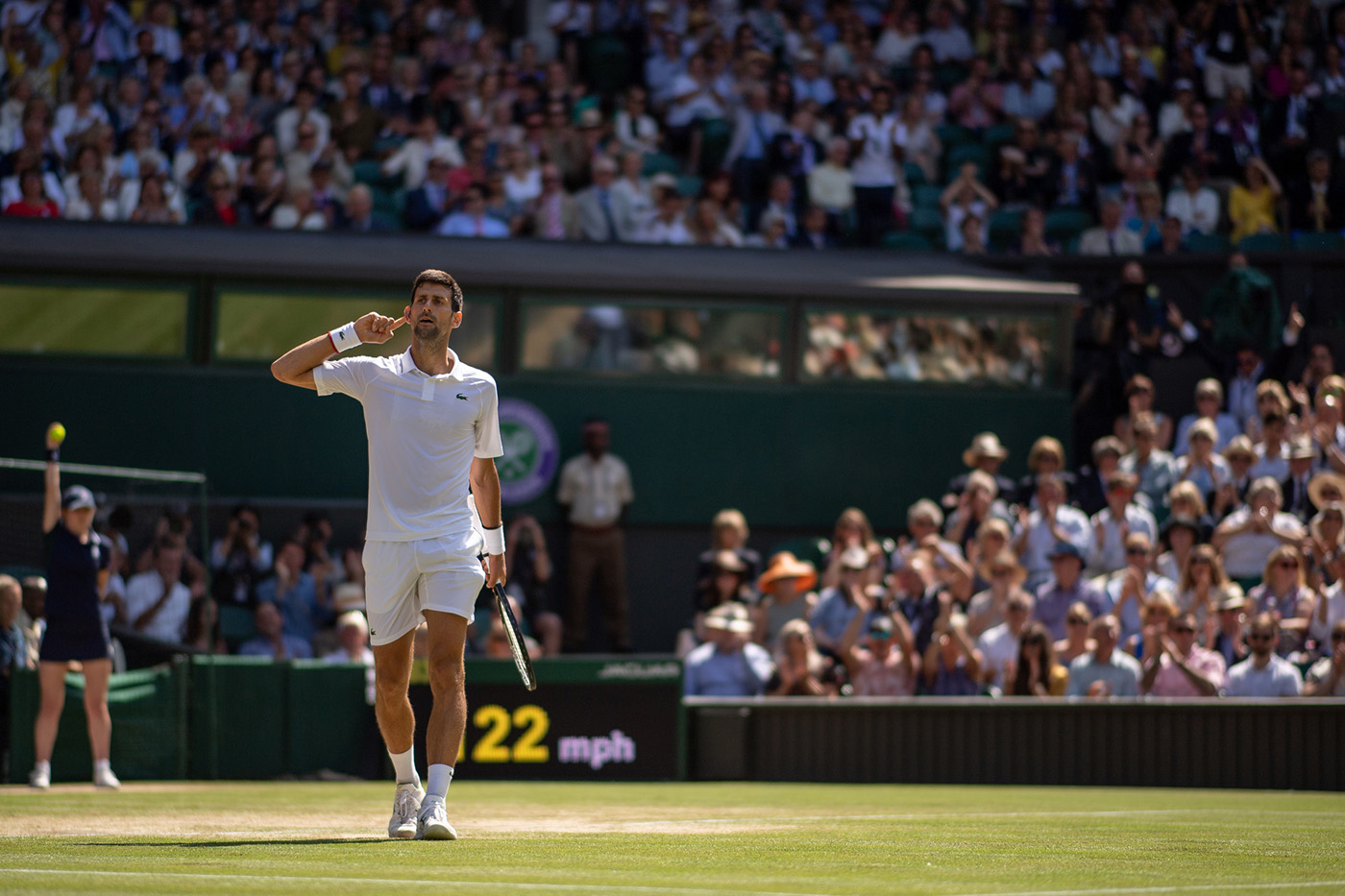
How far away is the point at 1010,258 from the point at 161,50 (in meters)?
9.10

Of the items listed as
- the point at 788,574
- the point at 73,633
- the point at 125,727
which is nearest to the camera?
the point at 73,633

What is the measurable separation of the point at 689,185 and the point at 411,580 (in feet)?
44.4

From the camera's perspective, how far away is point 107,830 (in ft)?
24.8

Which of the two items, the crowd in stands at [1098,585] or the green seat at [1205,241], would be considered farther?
the green seat at [1205,241]

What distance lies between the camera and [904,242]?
20266mm

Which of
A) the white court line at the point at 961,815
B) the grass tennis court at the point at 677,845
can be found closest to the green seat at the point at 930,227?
the grass tennis court at the point at 677,845

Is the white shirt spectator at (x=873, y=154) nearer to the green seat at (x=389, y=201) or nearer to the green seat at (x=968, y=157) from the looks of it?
the green seat at (x=968, y=157)

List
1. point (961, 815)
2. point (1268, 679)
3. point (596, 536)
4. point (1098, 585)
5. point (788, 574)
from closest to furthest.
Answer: point (961, 815)
point (1268, 679)
point (1098, 585)
point (788, 574)
point (596, 536)

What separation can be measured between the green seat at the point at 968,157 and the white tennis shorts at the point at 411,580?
47.0ft

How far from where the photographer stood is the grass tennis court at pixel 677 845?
210 inches

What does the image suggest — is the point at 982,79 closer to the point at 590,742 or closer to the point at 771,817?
the point at 590,742

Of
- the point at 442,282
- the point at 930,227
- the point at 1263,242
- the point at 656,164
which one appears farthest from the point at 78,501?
the point at 1263,242

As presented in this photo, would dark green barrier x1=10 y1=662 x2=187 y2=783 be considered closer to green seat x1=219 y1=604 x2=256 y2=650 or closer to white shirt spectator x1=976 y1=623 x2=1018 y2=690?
green seat x1=219 y1=604 x2=256 y2=650

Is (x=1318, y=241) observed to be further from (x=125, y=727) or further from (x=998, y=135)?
(x=125, y=727)
